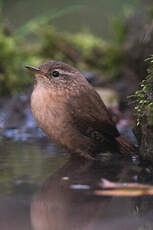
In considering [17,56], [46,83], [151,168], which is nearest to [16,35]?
[17,56]

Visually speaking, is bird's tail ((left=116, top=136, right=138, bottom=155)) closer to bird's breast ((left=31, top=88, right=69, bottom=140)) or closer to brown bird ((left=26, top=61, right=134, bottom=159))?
brown bird ((left=26, top=61, right=134, bottom=159))

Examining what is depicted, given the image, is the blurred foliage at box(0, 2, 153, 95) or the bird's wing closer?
the bird's wing

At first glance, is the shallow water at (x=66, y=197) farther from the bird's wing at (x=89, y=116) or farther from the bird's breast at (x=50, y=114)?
the bird's wing at (x=89, y=116)

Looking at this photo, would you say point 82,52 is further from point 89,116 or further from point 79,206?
point 79,206

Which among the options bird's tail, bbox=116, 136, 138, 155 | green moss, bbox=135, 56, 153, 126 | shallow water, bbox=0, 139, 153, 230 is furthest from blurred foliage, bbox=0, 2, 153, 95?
shallow water, bbox=0, 139, 153, 230

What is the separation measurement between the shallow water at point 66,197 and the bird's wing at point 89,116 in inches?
18.0

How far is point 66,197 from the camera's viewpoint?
2.61 metres

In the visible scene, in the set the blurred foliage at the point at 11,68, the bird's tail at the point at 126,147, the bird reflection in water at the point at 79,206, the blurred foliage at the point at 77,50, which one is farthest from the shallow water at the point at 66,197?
the blurred foliage at the point at 11,68

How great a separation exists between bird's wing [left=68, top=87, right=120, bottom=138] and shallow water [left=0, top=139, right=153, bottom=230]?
0.46 metres

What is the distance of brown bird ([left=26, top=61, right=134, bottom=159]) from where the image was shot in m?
4.26

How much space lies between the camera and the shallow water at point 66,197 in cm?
220

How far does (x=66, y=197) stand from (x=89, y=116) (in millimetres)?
1879

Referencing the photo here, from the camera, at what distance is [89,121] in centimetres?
442

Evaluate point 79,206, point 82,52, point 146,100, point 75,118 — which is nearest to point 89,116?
point 75,118
